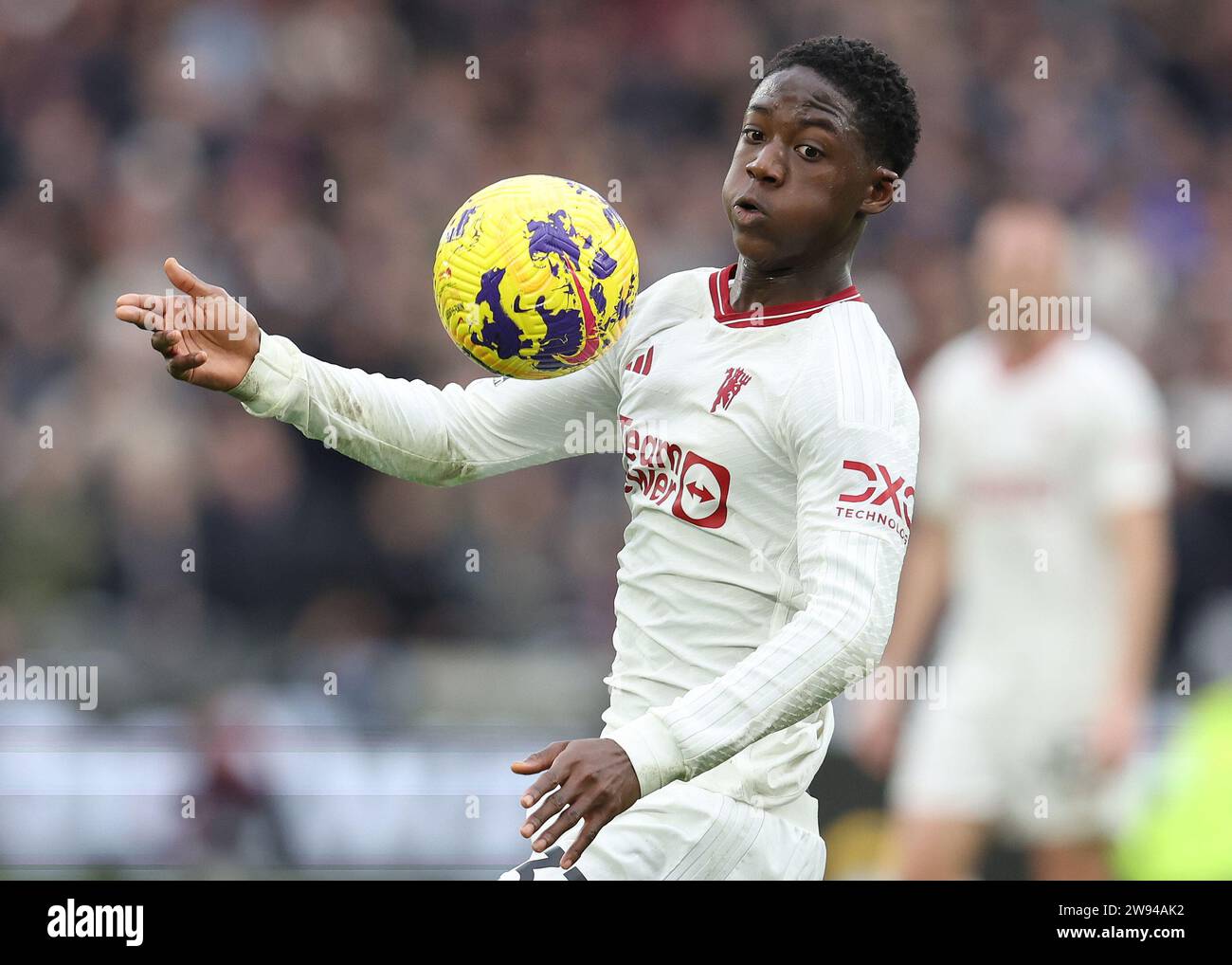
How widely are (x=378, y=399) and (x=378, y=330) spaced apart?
5340mm

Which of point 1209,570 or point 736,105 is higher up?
point 736,105

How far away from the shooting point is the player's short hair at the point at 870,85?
3463mm

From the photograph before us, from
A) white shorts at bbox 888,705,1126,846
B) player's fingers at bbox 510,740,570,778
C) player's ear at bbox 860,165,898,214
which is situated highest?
player's ear at bbox 860,165,898,214

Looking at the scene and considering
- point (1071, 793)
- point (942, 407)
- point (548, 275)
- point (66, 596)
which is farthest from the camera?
point (66, 596)

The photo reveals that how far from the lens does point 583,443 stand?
13.1 ft

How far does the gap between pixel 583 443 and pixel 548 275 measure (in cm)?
69

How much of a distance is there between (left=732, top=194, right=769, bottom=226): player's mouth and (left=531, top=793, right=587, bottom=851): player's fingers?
4.11 ft

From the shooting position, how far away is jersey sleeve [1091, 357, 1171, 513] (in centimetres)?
624

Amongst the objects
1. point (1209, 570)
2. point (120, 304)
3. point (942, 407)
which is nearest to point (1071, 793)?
point (942, 407)

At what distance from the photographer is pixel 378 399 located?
3.84 metres

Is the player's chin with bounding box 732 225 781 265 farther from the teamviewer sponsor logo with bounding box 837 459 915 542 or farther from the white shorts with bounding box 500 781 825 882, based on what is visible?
the white shorts with bounding box 500 781 825 882

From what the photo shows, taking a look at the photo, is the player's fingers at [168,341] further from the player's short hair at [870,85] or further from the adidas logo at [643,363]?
the player's short hair at [870,85]

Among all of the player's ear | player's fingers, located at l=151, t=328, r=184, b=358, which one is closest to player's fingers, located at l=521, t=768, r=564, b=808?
player's fingers, located at l=151, t=328, r=184, b=358

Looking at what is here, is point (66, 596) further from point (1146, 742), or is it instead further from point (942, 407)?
point (1146, 742)
